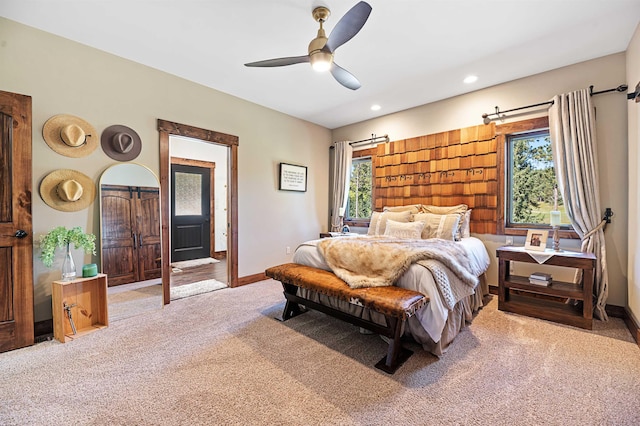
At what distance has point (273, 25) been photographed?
8.11 ft

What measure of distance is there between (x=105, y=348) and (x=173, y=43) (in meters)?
2.91

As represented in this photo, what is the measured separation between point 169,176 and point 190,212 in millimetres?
2409

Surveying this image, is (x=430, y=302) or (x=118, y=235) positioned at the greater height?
(x=118, y=235)

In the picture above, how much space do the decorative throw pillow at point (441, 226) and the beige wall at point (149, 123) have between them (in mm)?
2325

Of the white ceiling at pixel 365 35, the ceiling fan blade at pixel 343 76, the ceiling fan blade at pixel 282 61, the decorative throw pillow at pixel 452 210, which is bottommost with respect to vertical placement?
the decorative throw pillow at pixel 452 210

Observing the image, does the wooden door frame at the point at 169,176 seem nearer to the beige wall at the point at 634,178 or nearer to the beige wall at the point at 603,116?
the beige wall at the point at 603,116

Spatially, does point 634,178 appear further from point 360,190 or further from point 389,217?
point 360,190

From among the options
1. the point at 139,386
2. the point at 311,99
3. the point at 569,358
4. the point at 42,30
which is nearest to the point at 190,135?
the point at 42,30

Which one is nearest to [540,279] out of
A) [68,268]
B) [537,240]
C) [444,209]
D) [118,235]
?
[537,240]

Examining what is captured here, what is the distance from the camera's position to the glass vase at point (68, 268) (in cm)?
253

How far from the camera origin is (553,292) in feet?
9.12

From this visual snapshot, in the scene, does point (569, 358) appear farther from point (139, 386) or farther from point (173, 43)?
point (173, 43)

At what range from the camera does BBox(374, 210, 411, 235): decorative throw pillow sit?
3.96 metres

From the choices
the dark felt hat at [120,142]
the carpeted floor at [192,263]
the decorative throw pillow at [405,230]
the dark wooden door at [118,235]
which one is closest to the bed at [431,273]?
the decorative throw pillow at [405,230]
